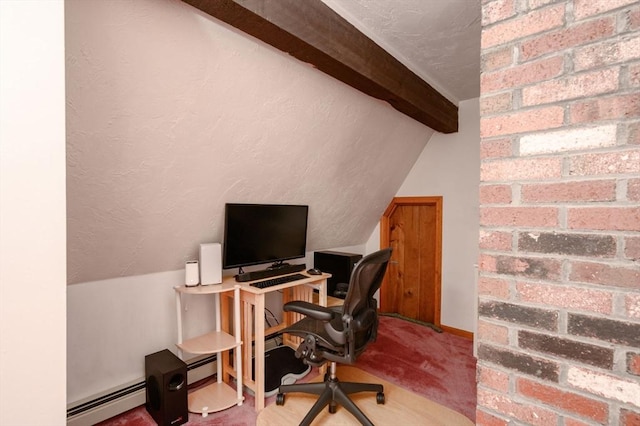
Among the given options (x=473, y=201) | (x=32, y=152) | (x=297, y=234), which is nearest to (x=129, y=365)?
(x=297, y=234)

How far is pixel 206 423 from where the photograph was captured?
2.09 meters

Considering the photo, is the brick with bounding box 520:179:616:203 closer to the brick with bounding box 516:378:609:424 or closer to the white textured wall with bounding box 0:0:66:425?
the brick with bounding box 516:378:609:424

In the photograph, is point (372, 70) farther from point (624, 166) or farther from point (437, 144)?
point (437, 144)

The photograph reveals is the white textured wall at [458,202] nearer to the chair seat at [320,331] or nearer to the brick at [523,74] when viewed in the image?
the chair seat at [320,331]

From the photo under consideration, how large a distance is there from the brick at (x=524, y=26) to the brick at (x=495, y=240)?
1.87 feet

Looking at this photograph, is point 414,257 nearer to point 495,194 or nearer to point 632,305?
point 495,194

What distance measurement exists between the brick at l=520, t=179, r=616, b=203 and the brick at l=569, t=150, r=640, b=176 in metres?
0.03

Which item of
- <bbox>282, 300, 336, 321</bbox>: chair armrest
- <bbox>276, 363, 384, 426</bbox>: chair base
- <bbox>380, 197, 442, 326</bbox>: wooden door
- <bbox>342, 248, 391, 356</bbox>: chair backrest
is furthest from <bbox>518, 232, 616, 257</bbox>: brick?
<bbox>380, 197, 442, 326</bbox>: wooden door

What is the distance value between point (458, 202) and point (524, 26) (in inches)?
115

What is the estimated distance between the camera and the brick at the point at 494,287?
0.95m

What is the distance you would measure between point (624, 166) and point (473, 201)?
114 inches

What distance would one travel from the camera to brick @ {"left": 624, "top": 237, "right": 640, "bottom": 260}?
2.50ft

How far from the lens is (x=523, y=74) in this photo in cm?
92

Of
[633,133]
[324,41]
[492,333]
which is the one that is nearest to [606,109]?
[633,133]
